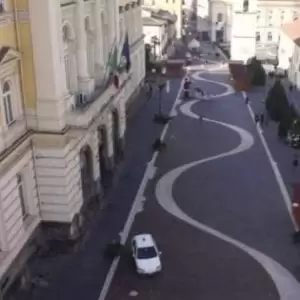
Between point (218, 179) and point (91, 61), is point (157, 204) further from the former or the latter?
point (91, 61)

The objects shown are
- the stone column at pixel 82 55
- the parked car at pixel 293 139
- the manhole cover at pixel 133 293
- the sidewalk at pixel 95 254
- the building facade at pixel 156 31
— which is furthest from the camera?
the building facade at pixel 156 31

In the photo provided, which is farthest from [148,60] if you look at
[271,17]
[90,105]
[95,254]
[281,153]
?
[95,254]

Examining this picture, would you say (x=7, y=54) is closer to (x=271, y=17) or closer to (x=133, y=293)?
(x=133, y=293)

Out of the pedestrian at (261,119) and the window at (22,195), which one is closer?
the window at (22,195)

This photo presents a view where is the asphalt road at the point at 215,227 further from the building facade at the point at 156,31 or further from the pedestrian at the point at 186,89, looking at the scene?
the building facade at the point at 156,31

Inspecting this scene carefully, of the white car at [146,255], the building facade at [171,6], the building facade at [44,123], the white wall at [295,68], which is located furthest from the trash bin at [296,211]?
the building facade at [171,6]

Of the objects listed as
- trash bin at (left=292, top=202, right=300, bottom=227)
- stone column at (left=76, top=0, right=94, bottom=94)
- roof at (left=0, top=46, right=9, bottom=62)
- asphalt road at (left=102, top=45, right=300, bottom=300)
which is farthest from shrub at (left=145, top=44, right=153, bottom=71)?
roof at (left=0, top=46, right=9, bottom=62)
